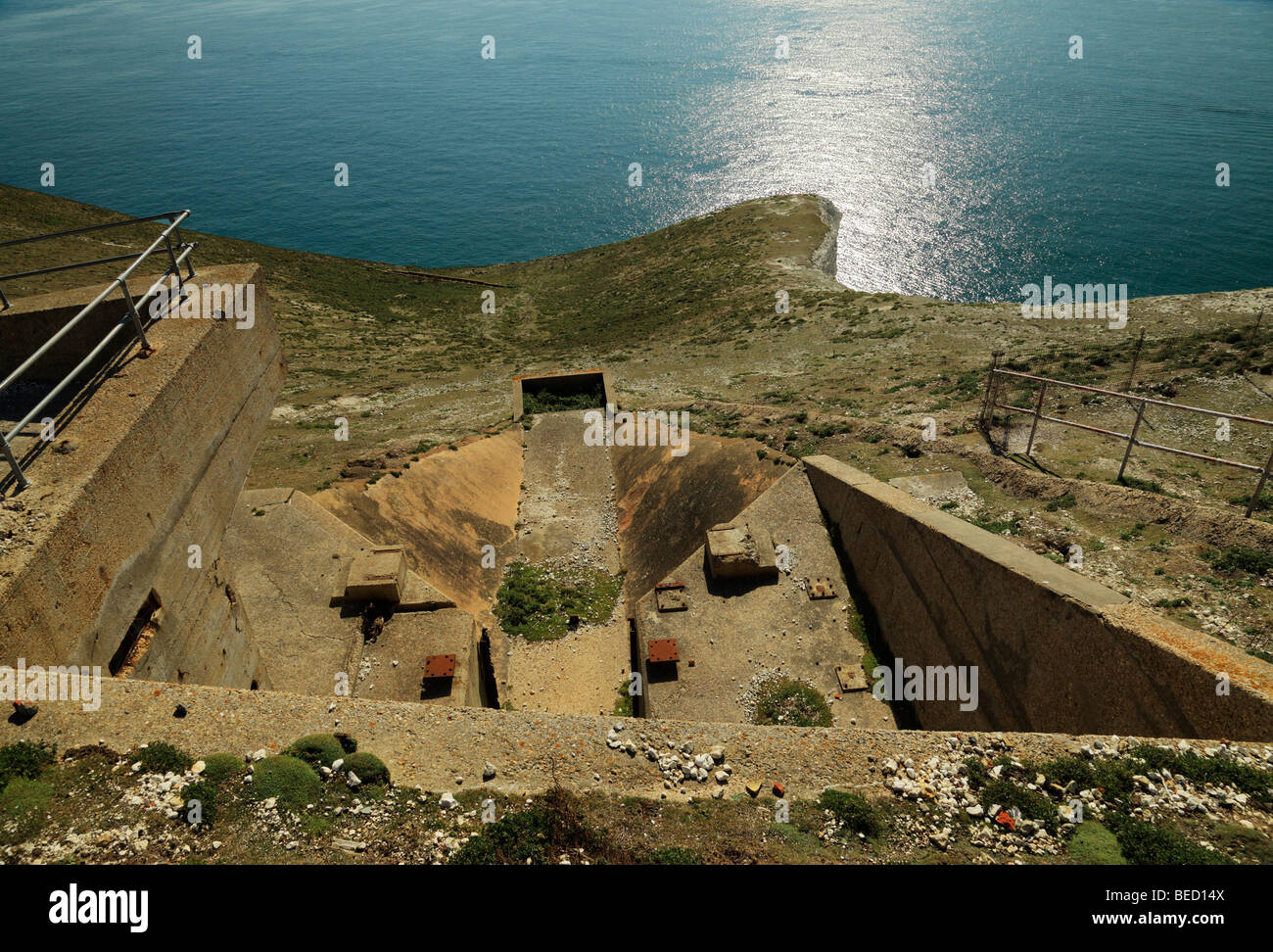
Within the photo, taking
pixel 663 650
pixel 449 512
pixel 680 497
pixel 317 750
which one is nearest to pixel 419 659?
pixel 663 650

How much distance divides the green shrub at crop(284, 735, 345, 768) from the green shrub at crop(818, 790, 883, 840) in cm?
517

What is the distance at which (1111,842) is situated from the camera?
6.98 meters

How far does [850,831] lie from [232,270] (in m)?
13.0

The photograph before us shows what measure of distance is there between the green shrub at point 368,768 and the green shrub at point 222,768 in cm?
100

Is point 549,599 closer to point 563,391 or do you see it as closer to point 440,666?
point 440,666

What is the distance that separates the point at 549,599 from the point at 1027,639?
1297 centimetres

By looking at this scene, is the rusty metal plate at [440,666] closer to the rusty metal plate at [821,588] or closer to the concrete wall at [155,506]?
the concrete wall at [155,506]

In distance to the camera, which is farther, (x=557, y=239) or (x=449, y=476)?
(x=557, y=239)

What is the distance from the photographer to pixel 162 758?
6938 mm

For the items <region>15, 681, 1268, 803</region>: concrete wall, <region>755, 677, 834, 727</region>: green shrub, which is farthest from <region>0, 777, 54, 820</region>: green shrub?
<region>755, 677, 834, 727</region>: green shrub

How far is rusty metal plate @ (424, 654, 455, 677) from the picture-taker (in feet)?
47.6

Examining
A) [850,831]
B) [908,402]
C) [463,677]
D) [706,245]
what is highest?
[706,245]
